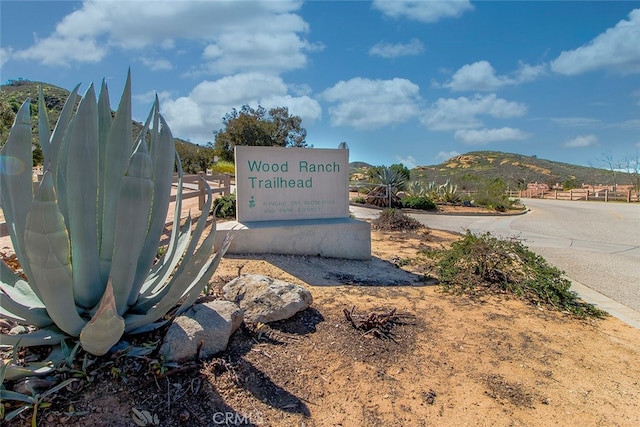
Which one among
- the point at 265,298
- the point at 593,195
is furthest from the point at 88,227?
the point at 593,195

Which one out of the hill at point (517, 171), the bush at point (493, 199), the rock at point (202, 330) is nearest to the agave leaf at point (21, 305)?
the rock at point (202, 330)

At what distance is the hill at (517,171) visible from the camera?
194ft

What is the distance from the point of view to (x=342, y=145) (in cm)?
819

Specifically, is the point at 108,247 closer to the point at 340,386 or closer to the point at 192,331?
the point at 192,331

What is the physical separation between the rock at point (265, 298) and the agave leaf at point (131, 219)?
1287mm

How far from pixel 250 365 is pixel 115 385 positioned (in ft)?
2.93

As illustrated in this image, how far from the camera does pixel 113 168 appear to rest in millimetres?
2518

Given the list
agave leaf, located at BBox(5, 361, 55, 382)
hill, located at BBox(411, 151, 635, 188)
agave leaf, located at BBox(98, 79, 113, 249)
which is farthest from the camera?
hill, located at BBox(411, 151, 635, 188)

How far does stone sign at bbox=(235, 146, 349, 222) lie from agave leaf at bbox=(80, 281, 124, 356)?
499cm

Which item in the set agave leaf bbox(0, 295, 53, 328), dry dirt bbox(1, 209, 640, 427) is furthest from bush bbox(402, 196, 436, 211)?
agave leaf bbox(0, 295, 53, 328)

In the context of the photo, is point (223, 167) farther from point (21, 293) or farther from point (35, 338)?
point (35, 338)

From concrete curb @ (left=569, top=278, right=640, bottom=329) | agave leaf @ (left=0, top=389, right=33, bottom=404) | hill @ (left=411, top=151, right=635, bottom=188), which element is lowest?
concrete curb @ (left=569, top=278, right=640, bottom=329)

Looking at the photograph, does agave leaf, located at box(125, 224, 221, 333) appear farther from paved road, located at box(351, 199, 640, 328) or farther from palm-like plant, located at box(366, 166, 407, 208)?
palm-like plant, located at box(366, 166, 407, 208)

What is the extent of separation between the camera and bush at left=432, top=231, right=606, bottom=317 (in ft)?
16.7
